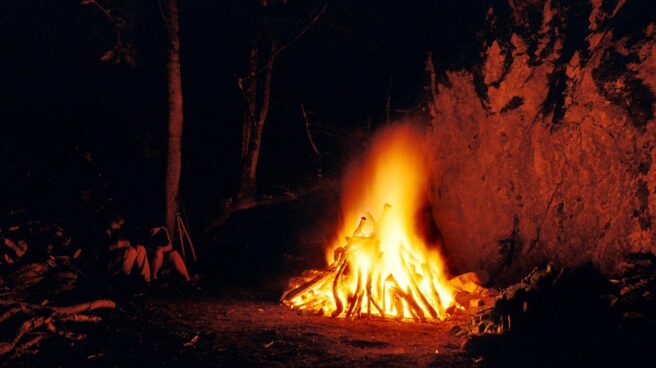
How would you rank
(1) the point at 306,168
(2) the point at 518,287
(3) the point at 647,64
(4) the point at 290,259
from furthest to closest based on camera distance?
1. (1) the point at 306,168
2. (4) the point at 290,259
3. (3) the point at 647,64
4. (2) the point at 518,287

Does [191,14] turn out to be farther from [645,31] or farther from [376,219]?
[645,31]

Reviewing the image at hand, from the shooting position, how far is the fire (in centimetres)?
696

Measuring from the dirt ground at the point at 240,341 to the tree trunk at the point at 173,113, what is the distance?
2.73 m

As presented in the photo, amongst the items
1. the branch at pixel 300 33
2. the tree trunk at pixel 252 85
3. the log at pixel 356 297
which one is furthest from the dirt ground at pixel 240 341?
the branch at pixel 300 33

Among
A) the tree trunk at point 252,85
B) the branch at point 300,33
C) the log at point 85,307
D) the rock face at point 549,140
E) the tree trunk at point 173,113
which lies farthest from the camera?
the tree trunk at point 252,85

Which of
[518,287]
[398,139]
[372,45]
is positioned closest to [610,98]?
[518,287]

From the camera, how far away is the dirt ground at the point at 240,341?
488 centimetres

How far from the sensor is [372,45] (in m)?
10.6

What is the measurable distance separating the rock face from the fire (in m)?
0.51

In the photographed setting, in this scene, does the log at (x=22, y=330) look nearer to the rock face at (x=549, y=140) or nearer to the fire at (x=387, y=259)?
the fire at (x=387, y=259)

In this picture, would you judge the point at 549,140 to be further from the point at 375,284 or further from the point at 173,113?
the point at 173,113

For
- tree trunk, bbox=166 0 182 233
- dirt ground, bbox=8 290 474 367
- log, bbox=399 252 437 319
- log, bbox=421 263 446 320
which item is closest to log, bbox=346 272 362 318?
dirt ground, bbox=8 290 474 367

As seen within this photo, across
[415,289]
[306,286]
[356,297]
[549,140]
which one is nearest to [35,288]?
[306,286]

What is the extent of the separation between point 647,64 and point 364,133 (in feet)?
19.5
